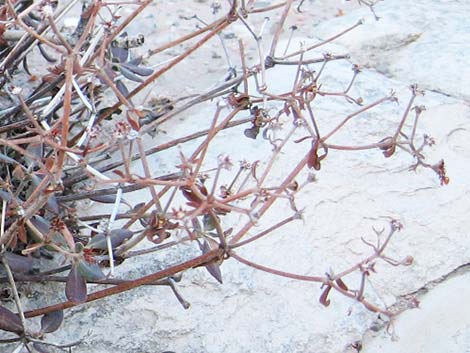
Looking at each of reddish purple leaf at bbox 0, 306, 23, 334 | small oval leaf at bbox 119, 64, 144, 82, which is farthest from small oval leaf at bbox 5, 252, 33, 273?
small oval leaf at bbox 119, 64, 144, 82

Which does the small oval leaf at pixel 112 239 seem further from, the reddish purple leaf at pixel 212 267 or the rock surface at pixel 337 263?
the rock surface at pixel 337 263

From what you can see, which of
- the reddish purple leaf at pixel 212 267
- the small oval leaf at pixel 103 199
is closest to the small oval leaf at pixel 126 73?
the small oval leaf at pixel 103 199

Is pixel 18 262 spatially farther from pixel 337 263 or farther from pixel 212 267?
pixel 337 263

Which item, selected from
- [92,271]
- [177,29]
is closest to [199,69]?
[177,29]

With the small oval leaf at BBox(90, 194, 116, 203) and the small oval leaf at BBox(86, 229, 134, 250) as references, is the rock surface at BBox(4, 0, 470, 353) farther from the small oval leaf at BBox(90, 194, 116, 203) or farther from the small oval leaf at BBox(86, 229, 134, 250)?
the small oval leaf at BBox(86, 229, 134, 250)

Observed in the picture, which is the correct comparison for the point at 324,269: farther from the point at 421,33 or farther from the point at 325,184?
the point at 421,33

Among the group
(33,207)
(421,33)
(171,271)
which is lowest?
(421,33)
